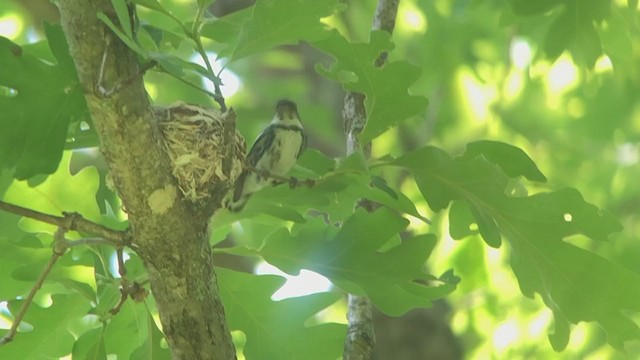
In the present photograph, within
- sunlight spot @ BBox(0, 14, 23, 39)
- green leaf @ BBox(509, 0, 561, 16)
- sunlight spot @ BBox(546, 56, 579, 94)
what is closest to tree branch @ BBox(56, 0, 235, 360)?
green leaf @ BBox(509, 0, 561, 16)

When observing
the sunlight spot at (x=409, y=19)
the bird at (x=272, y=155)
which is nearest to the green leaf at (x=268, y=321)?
the bird at (x=272, y=155)

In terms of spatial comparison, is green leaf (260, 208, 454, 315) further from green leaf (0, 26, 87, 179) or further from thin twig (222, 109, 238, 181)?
green leaf (0, 26, 87, 179)

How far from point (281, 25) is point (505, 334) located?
358 cm

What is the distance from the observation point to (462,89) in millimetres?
5191

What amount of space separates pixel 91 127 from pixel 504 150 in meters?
0.85

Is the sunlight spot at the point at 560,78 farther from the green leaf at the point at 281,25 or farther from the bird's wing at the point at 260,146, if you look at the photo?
the green leaf at the point at 281,25

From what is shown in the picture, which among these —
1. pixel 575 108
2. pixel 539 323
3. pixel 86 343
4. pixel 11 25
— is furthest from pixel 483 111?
pixel 86 343

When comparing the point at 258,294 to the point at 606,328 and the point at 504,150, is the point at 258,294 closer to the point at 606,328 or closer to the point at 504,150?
the point at 504,150

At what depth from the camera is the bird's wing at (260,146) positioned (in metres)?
2.38

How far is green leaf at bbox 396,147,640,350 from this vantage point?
198 cm

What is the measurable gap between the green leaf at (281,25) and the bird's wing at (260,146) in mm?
576

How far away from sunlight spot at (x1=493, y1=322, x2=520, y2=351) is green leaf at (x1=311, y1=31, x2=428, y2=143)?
3250 mm

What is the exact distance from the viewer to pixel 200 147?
2025mm

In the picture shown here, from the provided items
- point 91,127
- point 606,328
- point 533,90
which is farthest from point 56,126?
point 533,90
